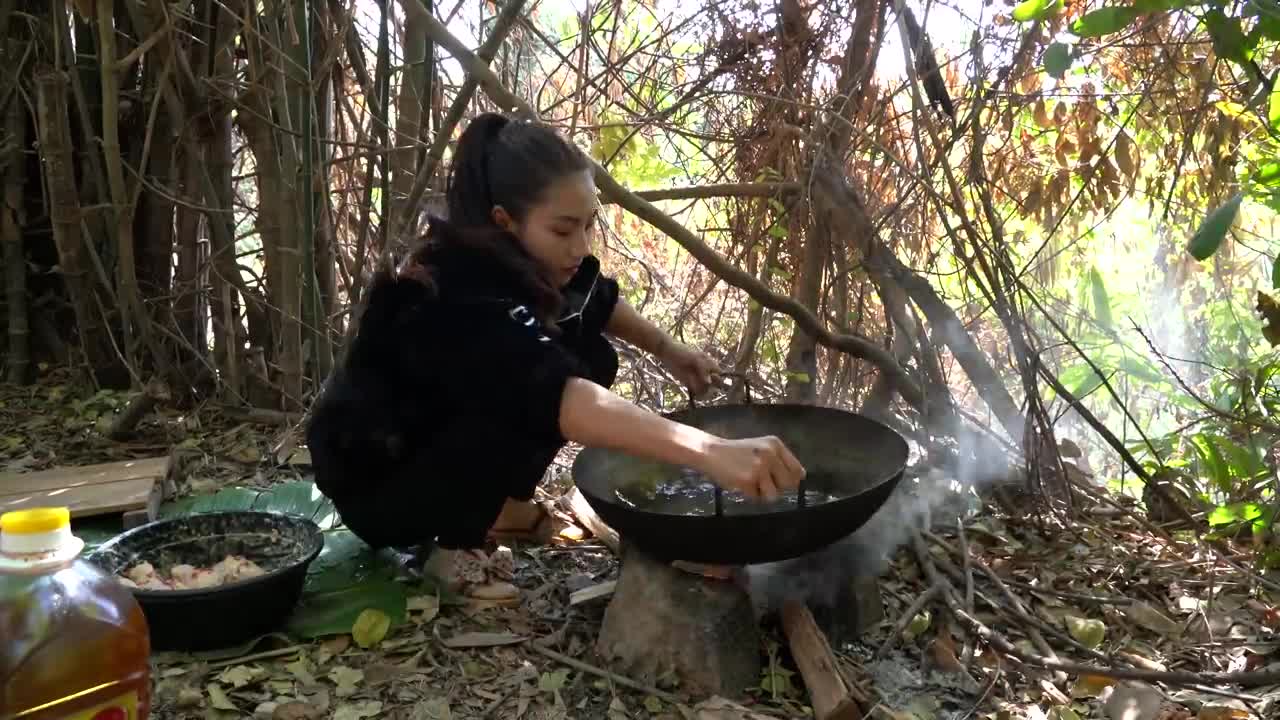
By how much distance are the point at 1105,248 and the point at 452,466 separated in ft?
16.7

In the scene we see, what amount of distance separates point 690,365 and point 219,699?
4.55 feet

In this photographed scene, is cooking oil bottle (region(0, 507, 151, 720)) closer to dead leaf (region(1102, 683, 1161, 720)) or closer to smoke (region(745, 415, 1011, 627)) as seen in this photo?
smoke (region(745, 415, 1011, 627))

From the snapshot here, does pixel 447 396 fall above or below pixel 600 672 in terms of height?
above

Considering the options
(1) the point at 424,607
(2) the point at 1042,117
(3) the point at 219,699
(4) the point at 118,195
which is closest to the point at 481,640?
(1) the point at 424,607

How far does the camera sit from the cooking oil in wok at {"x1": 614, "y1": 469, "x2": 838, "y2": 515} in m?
Answer: 2.22

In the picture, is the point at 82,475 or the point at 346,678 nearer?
the point at 346,678

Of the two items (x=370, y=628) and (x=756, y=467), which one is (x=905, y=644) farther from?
(x=370, y=628)

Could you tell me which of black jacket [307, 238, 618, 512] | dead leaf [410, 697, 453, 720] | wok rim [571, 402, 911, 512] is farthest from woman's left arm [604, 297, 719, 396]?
dead leaf [410, 697, 453, 720]

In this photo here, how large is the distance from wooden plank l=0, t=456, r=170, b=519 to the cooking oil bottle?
1515 millimetres

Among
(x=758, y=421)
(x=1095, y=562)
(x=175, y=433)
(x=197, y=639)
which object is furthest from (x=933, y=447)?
(x=175, y=433)

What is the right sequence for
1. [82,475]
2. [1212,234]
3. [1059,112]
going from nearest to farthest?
1. [1212,234]
2. [82,475]
3. [1059,112]

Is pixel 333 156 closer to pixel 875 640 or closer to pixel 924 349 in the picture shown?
pixel 924 349

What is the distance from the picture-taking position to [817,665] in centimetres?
193

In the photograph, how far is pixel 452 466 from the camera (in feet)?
7.15
